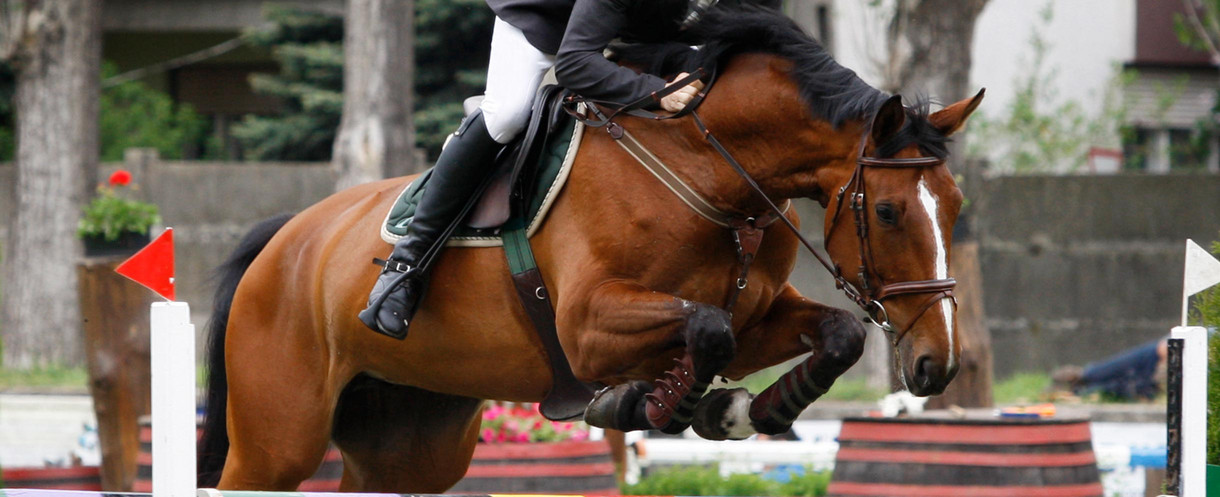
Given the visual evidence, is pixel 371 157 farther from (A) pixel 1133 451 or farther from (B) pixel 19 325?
(A) pixel 1133 451

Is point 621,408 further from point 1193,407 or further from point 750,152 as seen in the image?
point 1193,407

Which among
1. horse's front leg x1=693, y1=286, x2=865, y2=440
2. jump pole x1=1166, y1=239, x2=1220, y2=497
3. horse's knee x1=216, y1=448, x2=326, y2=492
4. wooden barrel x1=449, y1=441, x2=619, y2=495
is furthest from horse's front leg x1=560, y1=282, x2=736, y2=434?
wooden barrel x1=449, y1=441, x2=619, y2=495

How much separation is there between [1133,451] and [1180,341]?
124 inches

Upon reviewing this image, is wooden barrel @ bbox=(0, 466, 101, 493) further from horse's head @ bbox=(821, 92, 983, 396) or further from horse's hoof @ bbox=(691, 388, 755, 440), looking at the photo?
horse's head @ bbox=(821, 92, 983, 396)

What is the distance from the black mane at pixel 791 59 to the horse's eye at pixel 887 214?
135 mm

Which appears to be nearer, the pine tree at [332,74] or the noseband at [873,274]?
the noseband at [873,274]

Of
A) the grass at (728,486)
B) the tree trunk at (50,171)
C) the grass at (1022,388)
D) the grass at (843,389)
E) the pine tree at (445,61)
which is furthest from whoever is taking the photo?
the pine tree at (445,61)

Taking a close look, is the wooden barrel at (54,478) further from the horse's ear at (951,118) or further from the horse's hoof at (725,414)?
the horse's ear at (951,118)

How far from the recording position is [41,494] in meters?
2.98

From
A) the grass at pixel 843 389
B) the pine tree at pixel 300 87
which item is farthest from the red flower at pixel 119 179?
the pine tree at pixel 300 87

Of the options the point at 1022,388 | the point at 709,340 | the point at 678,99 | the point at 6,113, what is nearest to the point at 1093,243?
the point at 1022,388

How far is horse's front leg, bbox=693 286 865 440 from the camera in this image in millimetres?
3217

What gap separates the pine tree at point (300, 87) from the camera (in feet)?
43.4

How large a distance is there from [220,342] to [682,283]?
80.9 inches
